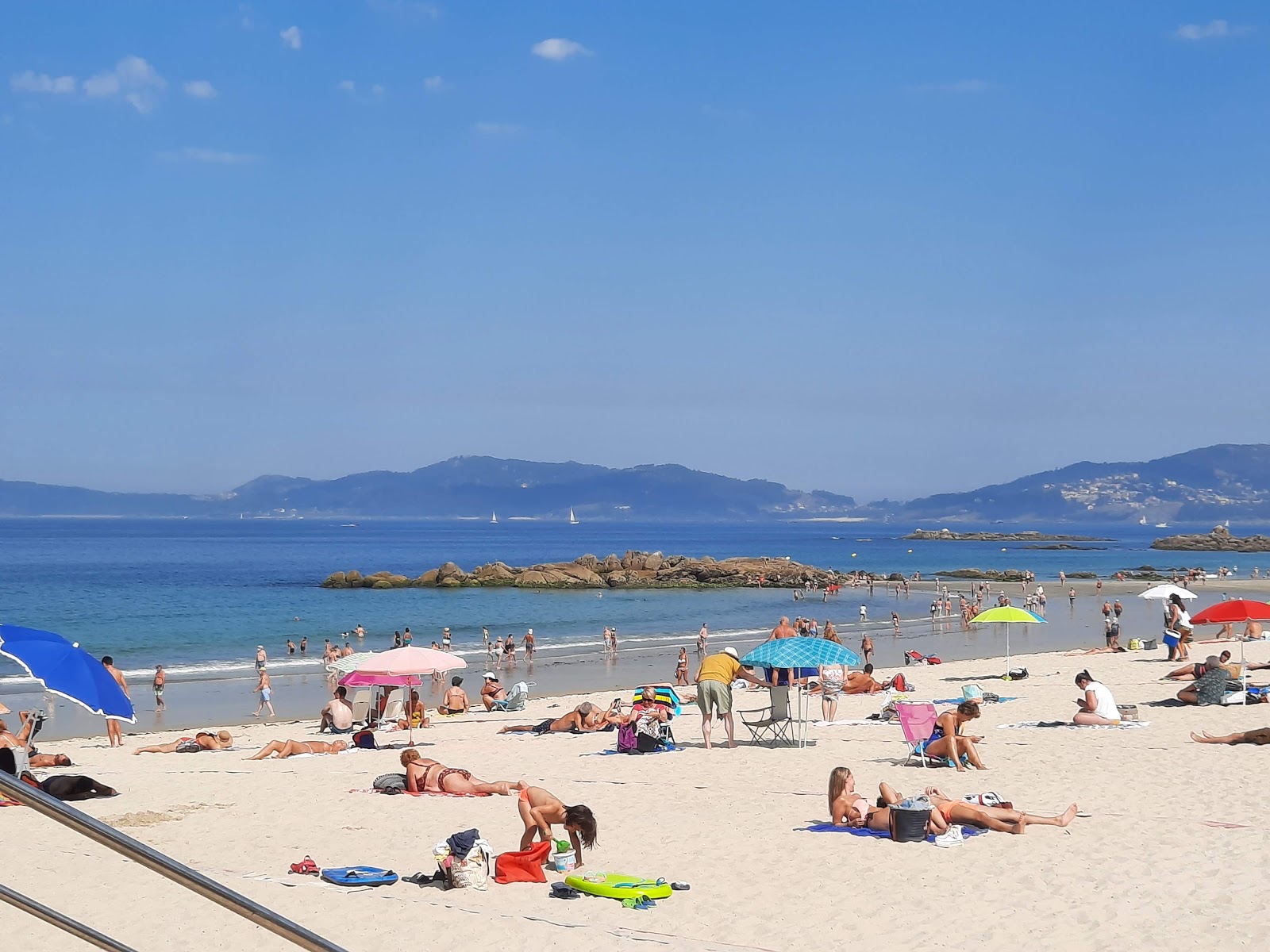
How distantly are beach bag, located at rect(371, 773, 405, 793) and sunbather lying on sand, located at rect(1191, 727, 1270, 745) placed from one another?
962 cm

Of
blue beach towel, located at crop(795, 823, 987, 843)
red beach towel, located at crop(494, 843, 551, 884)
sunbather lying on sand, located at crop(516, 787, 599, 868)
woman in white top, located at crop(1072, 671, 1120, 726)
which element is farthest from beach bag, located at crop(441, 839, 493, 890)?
woman in white top, located at crop(1072, 671, 1120, 726)

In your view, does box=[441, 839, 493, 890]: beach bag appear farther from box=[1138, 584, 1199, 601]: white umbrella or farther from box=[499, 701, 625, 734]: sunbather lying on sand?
box=[1138, 584, 1199, 601]: white umbrella

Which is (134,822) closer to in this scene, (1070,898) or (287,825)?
(287,825)

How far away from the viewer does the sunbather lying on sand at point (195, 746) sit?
16891mm

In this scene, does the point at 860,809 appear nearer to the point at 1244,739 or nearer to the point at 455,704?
the point at 1244,739

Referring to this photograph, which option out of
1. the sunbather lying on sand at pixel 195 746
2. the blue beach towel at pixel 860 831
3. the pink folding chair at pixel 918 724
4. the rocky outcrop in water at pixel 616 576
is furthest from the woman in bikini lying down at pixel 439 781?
the rocky outcrop in water at pixel 616 576

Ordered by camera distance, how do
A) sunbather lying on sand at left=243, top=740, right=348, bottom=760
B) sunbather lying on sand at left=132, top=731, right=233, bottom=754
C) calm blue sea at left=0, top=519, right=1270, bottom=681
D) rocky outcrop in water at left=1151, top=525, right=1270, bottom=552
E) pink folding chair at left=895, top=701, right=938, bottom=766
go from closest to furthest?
1. pink folding chair at left=895, top=701, right=938, bottom=766
2. sunbather lying on sand at left=243, top=740, right=348, bottom=760
3. sunbather lying on sand at left=132, top=731, right=233, bottom=754
4. calm blue sea at left=0, top=519, right=1270, bottom=681
5. rocky outcrop in water at left=1151, top=525, right=1270, bottom=552

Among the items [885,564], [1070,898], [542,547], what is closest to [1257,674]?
[1070,898]

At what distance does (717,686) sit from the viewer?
1489 centimetres

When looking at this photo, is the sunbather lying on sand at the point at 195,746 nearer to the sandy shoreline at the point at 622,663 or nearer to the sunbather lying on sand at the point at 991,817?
the sandy shoreline at the point at 622,663

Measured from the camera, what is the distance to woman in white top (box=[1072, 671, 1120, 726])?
1566 cm

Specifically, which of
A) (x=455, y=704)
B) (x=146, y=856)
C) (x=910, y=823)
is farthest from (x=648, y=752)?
(x=146, y=856)

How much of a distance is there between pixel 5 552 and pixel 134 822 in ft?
372

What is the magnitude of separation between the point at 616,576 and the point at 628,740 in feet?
181
